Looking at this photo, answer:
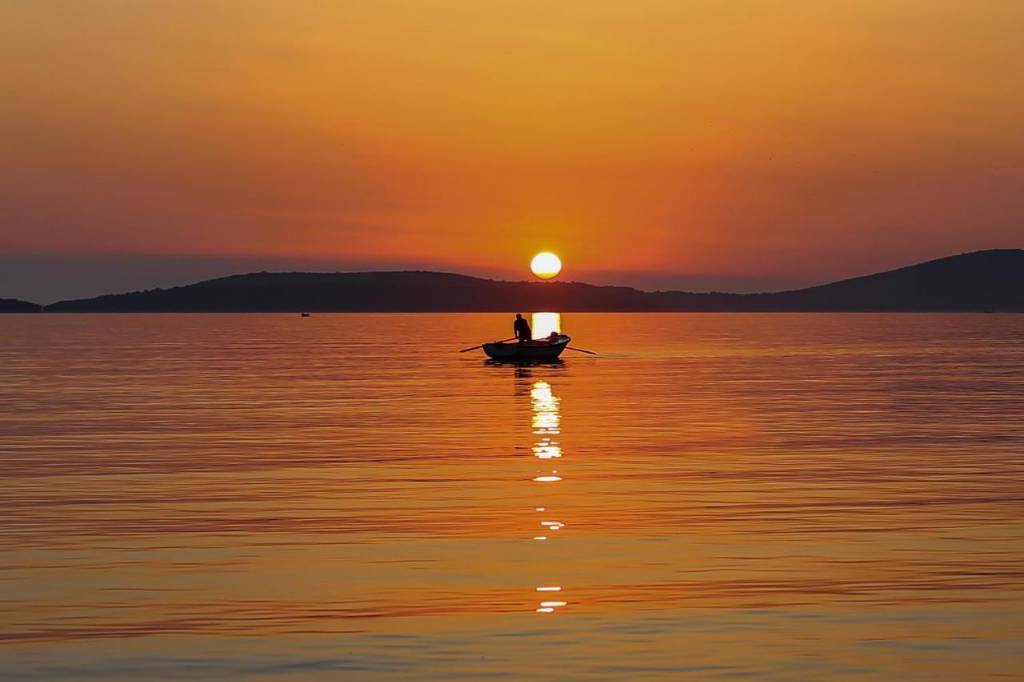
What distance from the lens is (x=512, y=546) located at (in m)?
24.6

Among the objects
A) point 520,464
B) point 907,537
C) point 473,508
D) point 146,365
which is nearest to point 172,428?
point 520,464

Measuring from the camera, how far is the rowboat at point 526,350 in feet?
346

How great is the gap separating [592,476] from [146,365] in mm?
77277

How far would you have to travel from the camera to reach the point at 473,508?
96.3ft

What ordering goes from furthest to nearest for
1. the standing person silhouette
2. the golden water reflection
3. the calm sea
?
the standing person silhouette < the golden water reflection < the calm sea

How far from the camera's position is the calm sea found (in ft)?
57.0

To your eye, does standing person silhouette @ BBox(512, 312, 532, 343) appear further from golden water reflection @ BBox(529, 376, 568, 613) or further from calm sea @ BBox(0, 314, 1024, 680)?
calm sea @ BBox(0, 314, 1024, 680)

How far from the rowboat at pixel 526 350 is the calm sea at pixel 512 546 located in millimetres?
48030

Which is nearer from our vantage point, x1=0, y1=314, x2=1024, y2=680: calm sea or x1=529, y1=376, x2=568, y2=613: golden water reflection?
x1=0, y1=314, x2=1024, y2=680: calm sea

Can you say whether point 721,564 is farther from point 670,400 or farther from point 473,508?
point 670,400

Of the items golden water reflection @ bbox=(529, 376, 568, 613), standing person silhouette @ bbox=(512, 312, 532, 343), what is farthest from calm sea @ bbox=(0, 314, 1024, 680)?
standing person silhouette @ bbox=(512, 312, 532, 343)

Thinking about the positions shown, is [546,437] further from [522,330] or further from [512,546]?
[522,330]

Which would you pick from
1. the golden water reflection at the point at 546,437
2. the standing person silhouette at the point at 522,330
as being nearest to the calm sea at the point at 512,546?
the golden water reflection at the point at 546,437

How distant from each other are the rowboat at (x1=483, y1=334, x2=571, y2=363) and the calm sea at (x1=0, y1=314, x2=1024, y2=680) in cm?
4803
